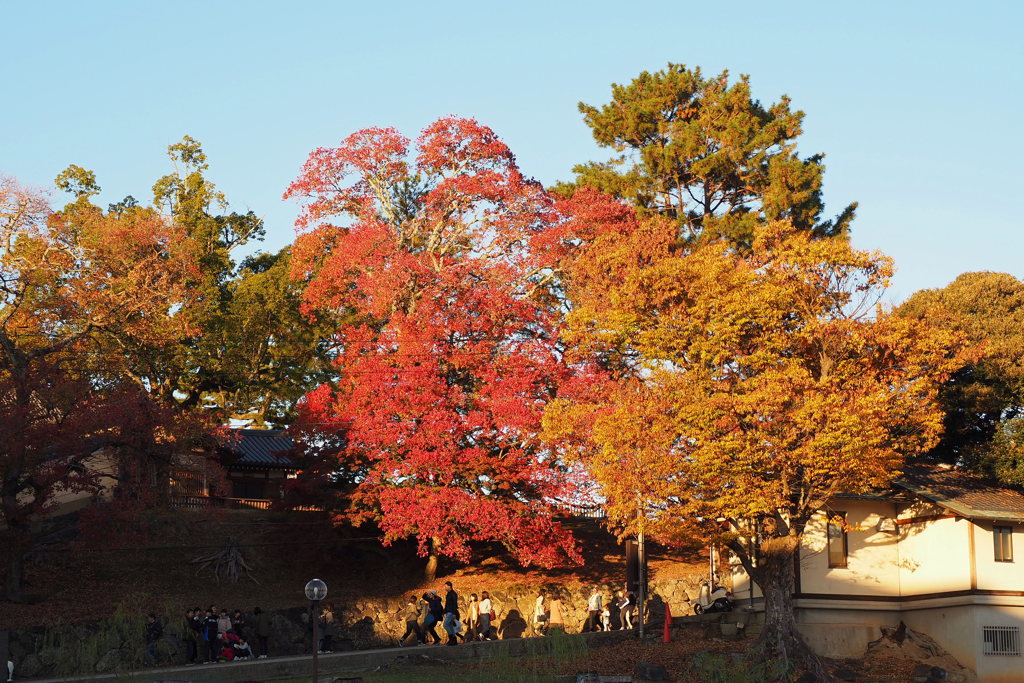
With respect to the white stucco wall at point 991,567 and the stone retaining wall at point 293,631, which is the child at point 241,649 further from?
the white stucco wall at point 991,567

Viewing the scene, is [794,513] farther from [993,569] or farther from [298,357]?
[298,357]

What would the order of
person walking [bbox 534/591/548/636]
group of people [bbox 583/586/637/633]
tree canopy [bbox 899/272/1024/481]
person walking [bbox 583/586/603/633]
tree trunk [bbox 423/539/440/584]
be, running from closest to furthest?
group of people [bbox 583/586/637/633] < person walking [bbox 583/586/603/633] < person walking [bbox 534/591/548/636] < tree canopy [bbox 899/272/1024/481] < tree trunk [bbox 423/539/440/584]

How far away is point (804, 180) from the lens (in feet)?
135

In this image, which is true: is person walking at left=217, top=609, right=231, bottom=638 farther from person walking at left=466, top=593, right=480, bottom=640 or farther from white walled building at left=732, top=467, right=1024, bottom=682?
white walled building at left=732, top=467, right=1024, bottom=682

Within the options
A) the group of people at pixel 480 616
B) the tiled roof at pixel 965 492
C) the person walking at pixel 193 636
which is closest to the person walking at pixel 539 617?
the group of people at pixel 480 616

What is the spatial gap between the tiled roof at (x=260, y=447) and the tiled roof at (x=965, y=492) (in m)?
27.6

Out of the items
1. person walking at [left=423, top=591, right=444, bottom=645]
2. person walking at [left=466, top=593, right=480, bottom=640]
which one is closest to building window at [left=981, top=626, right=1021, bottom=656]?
person walking at [left=466, top=593, right=480, bottom=640]

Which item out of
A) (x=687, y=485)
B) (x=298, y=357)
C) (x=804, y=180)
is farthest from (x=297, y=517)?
(x=804, y=180)

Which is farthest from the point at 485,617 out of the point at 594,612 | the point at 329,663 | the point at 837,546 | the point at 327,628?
the point at 837,546

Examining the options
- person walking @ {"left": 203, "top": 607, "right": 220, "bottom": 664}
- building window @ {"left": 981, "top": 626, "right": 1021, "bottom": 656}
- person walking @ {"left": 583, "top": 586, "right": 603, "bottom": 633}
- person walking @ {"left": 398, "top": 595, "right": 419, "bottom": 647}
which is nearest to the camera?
person walking @ {"left": 203, "top": 607, "right": 220, "bottom": 664}

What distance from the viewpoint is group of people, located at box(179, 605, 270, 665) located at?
28094mm

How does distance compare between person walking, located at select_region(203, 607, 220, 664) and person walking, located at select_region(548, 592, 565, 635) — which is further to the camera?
person walking, located at select_region(548, 592, 565, 635)

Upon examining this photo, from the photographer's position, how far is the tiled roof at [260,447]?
166 ft

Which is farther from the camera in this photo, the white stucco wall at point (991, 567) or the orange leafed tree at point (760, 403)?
the white stucco wall at point (991, 567)
